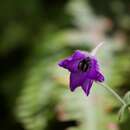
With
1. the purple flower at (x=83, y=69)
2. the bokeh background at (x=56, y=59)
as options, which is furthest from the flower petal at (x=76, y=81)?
the bokeh background at (x=56, y=59)

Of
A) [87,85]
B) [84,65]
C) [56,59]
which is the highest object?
[56,59]

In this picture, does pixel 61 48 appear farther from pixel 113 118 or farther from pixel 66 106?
pixel 113 118

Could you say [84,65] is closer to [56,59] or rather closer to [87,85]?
[87,85]

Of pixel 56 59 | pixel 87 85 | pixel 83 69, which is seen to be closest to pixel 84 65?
pixel 83 69

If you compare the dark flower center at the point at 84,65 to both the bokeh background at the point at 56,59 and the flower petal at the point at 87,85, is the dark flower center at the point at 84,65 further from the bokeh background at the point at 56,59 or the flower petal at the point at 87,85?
the bokeh background at the point at 56,59

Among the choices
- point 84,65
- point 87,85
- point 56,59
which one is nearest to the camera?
point 87,85

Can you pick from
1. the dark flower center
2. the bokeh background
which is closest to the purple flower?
the dark flower center
